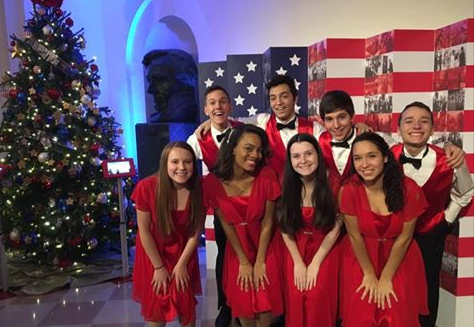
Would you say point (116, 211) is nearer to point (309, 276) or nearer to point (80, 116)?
point (80, 116)

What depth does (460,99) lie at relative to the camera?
2.70 metres

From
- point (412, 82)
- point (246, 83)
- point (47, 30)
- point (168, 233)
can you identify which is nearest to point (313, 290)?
point (168, 233)

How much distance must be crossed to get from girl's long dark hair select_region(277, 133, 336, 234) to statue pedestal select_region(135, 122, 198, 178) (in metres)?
3.16

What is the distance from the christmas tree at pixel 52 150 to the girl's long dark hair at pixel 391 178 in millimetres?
3034

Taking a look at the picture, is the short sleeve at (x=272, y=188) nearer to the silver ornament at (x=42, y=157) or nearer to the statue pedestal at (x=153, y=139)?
the silver ornament at (x=42, y=157)

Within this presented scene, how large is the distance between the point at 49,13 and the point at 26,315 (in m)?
3.00

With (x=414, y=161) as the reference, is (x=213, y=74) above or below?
above

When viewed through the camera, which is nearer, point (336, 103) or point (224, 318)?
point (336, 103)

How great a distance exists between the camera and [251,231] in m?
2.51

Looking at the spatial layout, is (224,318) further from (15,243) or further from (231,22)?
(231,22)

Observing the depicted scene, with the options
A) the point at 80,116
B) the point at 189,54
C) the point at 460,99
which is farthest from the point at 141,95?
the point at 460,99

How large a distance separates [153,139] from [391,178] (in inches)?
146

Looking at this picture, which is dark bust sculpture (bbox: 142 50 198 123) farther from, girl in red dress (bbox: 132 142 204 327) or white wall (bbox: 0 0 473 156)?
girl in red dress (bbox: 132 142 204 327)

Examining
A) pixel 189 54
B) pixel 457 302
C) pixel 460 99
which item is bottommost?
pixel 457 302
